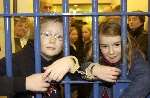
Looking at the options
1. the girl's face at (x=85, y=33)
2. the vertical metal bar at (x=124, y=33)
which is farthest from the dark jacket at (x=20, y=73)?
the girl's face at (x=85, y=33)

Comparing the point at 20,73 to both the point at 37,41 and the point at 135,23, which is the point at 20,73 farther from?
the point at 135,23

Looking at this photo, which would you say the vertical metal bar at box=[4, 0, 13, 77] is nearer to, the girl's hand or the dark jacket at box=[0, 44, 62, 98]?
the dark jacket at box=[0, 44, 62, 98]

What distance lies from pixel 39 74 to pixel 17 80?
0.30 feet

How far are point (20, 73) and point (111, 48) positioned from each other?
0.41 meters

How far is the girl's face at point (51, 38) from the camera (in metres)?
1.51

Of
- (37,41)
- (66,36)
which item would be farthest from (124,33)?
(37,41)

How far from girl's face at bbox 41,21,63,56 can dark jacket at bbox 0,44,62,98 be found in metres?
0.08

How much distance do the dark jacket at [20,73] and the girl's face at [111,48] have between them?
0.69 feet

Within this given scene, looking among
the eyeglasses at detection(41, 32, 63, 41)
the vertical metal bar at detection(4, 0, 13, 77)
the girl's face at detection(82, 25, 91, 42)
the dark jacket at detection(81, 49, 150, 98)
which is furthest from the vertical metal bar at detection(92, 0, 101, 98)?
the girl's face at detection(82, 25, 91, 42)

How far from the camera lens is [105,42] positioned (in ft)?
5.17

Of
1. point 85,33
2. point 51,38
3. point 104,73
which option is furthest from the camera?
point 85,33

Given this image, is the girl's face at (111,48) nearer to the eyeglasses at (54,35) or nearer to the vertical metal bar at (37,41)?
the eyeglasses at (54,35)

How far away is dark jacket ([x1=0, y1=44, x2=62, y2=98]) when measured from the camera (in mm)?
1437

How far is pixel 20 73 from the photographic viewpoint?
1544 millimetres
